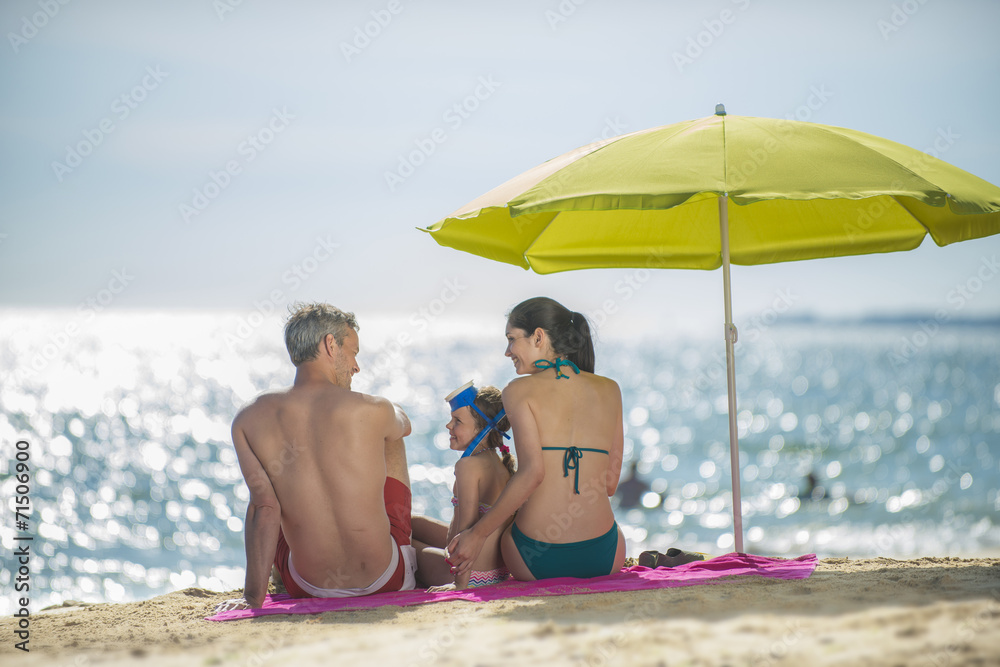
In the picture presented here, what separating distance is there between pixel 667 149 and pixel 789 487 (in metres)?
13.6

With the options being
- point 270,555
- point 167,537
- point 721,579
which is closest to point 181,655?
point 270,555

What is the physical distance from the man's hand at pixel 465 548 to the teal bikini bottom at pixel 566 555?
0.93 feet

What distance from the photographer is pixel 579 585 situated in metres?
3.52

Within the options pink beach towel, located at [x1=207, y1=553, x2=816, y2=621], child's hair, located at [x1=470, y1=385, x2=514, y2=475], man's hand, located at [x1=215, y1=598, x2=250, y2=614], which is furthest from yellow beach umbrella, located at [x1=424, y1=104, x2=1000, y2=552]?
man's hand, located at [x1=215, y1=598, x2=250, y2=614]

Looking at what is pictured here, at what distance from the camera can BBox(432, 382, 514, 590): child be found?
374 centimetres

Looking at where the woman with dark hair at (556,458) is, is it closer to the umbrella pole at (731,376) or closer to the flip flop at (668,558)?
the flip flop at (668,558)

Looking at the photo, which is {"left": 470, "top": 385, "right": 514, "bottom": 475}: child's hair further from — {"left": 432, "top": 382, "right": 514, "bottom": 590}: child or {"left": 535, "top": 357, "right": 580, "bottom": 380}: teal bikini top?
{"left": 535, "top": 357, "right": 580, "bottom": 380}: teal bikini top

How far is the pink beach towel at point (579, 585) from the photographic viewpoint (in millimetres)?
3396

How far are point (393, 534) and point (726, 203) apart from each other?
2482 mm

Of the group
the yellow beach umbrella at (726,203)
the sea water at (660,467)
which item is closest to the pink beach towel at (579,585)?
the yellow beach umbrella at (726,203)

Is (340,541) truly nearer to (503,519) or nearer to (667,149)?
(503,519)

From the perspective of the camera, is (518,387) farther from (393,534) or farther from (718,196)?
(718,196)

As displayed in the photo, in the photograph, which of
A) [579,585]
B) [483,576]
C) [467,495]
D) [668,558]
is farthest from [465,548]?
[668,558]

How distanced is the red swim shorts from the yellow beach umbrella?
134 centimetres
